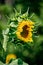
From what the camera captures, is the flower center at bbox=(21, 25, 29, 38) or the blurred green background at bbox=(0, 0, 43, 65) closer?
the flower center at bbox=(21, 25, 29, 38)

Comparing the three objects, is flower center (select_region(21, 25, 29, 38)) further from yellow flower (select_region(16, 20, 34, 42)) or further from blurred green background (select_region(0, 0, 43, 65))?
blurred green background (select_region(0, 0, 43, 65))

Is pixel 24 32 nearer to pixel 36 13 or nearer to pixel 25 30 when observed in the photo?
pixel 25 30

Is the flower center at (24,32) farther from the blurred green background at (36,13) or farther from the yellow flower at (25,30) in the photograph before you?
the blurred green background at (36,13)

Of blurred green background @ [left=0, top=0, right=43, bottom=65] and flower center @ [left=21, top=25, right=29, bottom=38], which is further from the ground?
flower center @ [left=21, top=25, right=29, bottom=38]

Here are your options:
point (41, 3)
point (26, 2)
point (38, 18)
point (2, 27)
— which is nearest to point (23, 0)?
point (26, 2)

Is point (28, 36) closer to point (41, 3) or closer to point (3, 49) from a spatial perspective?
point (3, 49)

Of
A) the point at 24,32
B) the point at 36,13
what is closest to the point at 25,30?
the point at 24,32

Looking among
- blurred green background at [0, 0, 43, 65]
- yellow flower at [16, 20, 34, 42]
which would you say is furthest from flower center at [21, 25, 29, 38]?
blurred green background at [0, 0, 43, 65]

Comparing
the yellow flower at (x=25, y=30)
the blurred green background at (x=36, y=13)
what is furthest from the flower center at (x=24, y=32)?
the blurred green background at (x=36, y=13)

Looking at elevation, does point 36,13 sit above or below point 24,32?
below
